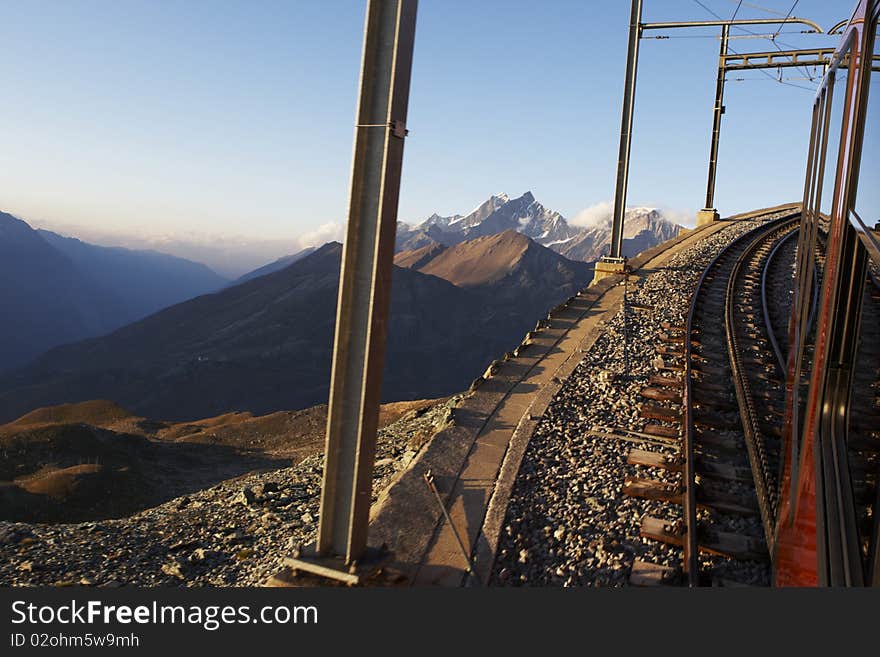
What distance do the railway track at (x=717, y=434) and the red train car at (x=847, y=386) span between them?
1.24 m

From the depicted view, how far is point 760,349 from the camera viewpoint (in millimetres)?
11773

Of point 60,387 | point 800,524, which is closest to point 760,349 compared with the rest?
point 800,524

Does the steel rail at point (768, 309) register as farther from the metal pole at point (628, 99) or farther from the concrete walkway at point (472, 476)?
the metal pole at point (628, 99)

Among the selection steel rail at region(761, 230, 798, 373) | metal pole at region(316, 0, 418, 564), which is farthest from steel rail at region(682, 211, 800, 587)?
metal pole at region(316, 0, 418, 564)

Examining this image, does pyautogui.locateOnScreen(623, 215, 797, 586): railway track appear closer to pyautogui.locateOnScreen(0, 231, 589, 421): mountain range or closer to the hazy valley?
the hazy valley

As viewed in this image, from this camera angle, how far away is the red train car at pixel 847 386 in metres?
2.78

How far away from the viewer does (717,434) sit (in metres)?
8.22

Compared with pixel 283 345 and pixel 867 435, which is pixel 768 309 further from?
pixel 283 345

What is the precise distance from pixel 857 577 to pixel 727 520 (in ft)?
12.9

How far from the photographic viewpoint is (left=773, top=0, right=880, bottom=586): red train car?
9.11 feet

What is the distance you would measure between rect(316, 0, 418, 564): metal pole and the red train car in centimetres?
292

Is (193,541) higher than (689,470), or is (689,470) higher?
(689,470)

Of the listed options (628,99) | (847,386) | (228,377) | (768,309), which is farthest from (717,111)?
(228,377)

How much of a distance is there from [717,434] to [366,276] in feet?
17.3
